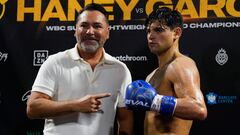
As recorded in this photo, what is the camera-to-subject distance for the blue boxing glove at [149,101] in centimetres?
168

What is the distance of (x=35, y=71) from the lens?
2344 millimetres

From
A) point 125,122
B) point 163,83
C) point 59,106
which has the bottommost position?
point 125,122

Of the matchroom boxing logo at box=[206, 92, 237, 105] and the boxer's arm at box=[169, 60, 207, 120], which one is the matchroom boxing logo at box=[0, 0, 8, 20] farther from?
Answer: the matchroom boxing logo at box=[206, 92, 237, 105]

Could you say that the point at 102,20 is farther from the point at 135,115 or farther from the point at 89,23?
the point at 135,115

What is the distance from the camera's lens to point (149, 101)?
66.8 inches

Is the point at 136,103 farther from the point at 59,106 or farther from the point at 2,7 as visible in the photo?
the point at 2,7

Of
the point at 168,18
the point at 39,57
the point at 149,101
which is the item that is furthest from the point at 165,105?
the point at 39,57

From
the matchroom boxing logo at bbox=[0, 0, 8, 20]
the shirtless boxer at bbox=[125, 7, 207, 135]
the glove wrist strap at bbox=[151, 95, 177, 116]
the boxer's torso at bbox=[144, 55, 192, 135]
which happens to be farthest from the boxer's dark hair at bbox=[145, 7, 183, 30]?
the matchroom boxing logo at bbox=[0, 0, 8, 20]

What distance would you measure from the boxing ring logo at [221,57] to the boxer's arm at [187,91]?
15.0 inches

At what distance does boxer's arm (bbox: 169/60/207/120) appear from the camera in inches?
66.1

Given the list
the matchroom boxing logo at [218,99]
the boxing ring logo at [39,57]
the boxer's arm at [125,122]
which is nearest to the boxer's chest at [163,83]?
the boxer's arm at [125,122]

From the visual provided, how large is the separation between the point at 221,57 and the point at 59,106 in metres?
0.90

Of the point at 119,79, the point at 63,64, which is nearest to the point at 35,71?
the point at 63,64

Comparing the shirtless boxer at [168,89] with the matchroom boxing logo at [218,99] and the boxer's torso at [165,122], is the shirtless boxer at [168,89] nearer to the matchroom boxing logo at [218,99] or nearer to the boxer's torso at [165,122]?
the boxer's torso at [165,122]
